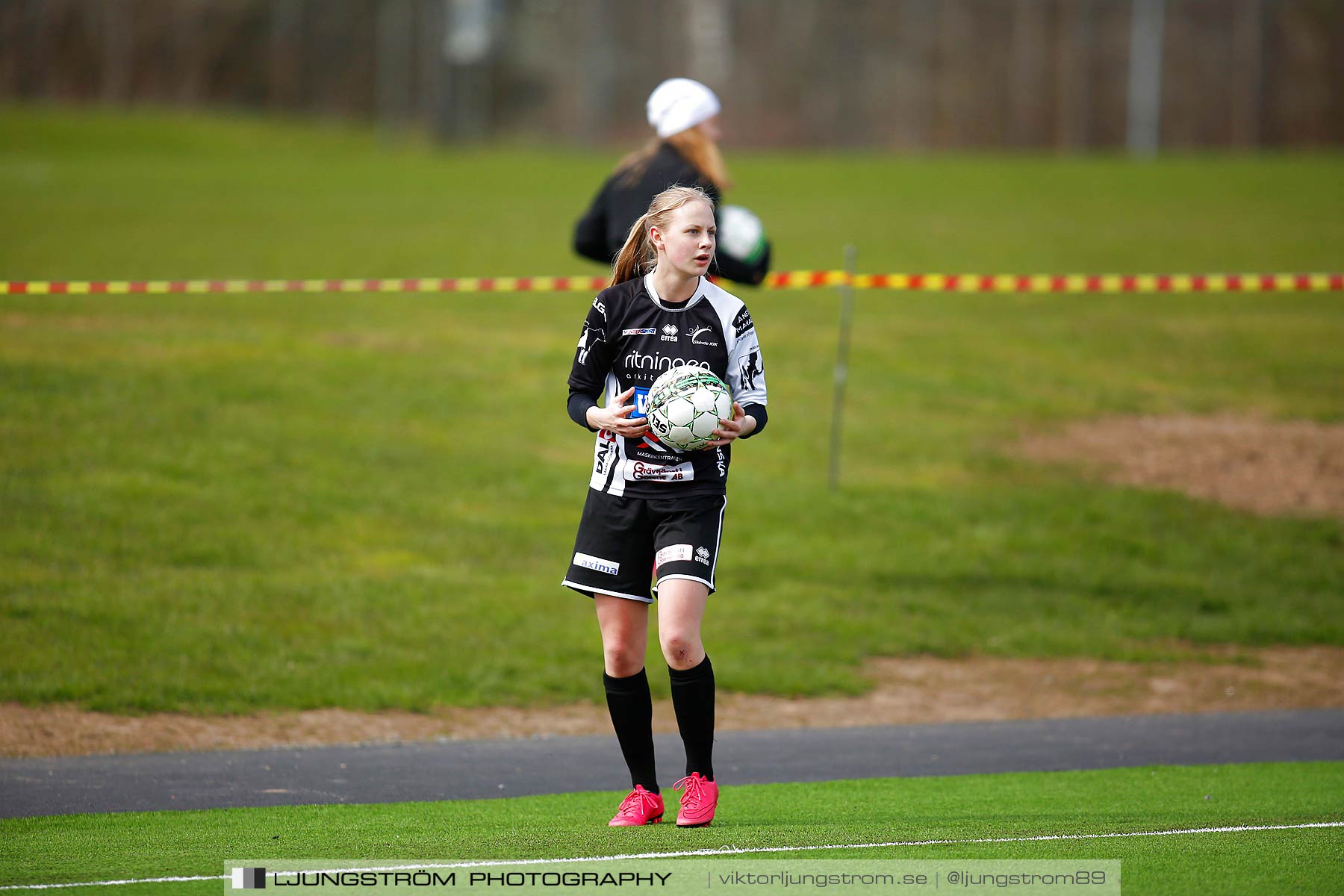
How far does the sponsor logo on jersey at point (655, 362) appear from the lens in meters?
5.46

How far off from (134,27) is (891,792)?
5081cm

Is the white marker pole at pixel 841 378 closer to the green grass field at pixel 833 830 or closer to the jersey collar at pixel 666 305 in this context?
the green grass field at pixel 833 830

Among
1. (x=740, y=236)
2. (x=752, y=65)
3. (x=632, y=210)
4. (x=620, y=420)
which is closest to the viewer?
(x=620, y=420)

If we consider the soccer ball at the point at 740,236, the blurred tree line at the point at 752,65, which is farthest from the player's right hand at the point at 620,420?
the blurred tree line at the point at 752,65

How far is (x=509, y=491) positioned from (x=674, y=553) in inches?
308

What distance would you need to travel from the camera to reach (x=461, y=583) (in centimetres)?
1109

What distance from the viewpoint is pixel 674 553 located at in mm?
5395

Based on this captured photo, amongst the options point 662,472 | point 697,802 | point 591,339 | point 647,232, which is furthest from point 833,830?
point 647,232

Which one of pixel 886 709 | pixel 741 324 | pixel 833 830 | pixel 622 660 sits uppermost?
pixel 741 324

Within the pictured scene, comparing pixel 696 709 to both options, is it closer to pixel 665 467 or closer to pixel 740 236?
pixel 665 467

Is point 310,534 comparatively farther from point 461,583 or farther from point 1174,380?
point 1174,380

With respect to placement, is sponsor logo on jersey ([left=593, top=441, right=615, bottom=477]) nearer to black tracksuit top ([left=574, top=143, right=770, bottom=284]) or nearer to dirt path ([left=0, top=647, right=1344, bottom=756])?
black tracksuit top ([left=574, top=143, right=770, bottom=284])

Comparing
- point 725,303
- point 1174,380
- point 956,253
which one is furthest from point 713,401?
point 956,253

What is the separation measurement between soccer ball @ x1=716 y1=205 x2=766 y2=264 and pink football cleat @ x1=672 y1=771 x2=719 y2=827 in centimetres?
346
